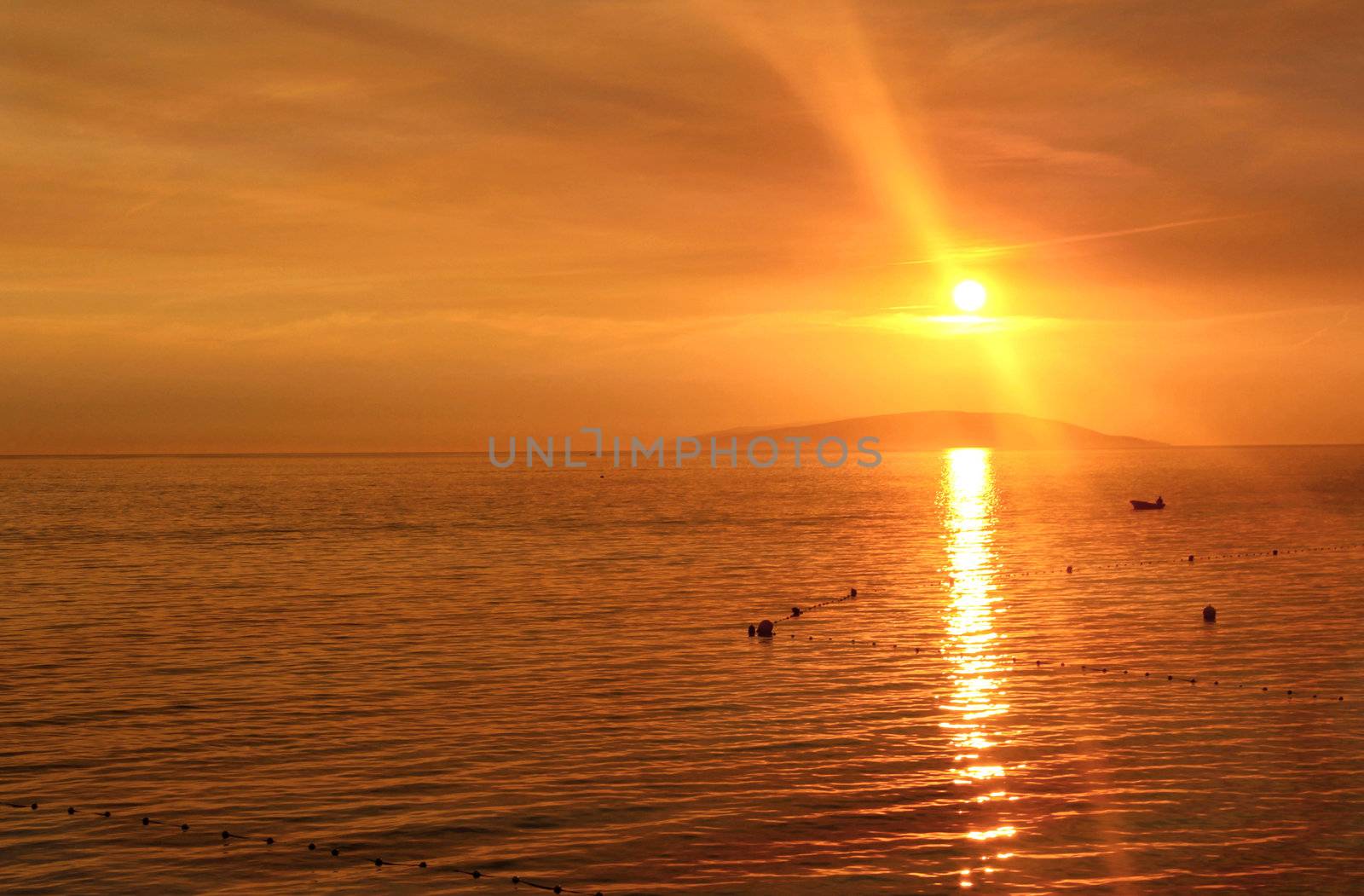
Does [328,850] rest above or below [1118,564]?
below

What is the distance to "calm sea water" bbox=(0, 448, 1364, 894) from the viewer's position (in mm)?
21359

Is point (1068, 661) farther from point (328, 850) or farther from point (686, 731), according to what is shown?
point (328, 850)

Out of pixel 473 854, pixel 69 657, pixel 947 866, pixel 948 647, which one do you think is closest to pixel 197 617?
pixel 69 657

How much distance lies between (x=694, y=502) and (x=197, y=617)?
120489 mm

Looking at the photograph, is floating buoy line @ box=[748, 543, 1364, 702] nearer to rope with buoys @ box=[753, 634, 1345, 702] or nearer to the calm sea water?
rope with buoys @ box=[753, 634, 1345, 702]

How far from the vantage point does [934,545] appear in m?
93.4

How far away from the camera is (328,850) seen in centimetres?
2186

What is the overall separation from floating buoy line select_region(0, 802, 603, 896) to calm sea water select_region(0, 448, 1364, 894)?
0.60 feet

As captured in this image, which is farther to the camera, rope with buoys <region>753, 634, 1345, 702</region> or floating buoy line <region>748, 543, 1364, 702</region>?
floating buoy line <region>748, 543, 1364, 702</region>

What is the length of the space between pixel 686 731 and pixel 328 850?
10.7 meters

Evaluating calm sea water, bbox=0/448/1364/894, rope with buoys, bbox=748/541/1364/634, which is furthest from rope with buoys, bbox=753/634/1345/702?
rope with buoys, bbox=748/541/1364/634

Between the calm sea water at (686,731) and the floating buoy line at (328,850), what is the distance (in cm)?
18

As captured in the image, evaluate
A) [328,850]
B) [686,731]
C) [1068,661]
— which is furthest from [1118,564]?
[328,850]

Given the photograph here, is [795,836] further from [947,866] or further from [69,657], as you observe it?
[69,657]
